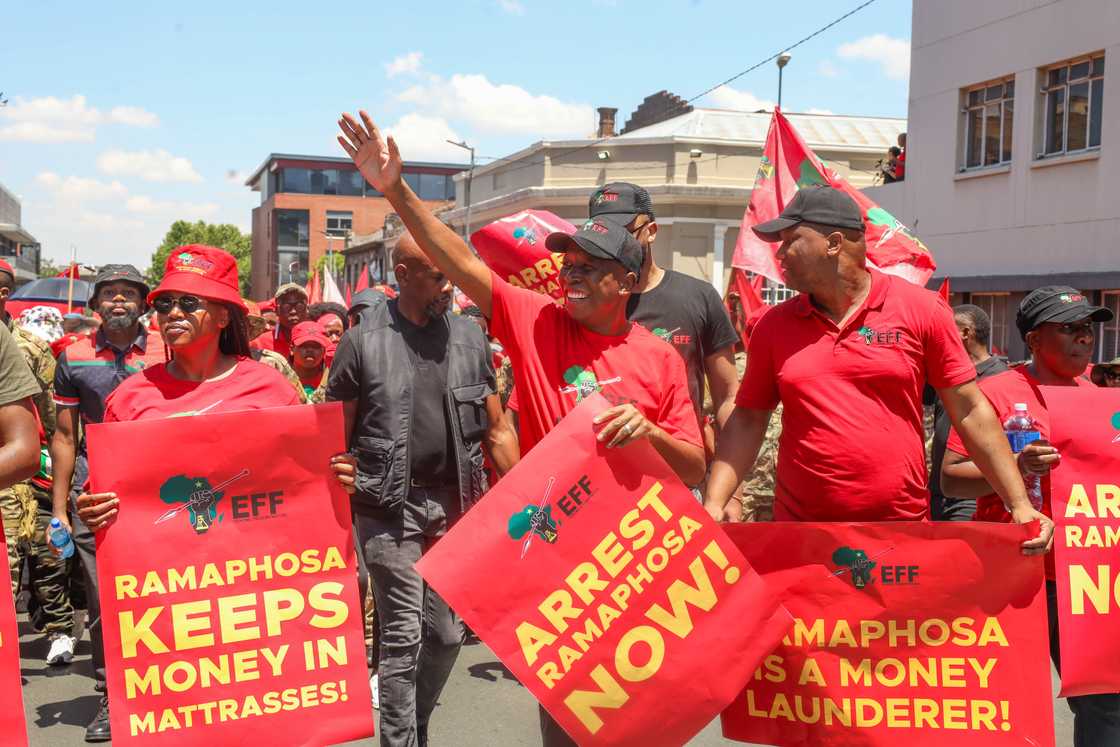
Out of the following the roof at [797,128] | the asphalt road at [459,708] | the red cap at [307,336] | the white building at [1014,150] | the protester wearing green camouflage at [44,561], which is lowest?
the asphalt road at [459,708]

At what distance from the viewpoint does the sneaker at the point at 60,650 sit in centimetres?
704

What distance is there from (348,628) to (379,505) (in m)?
1.01

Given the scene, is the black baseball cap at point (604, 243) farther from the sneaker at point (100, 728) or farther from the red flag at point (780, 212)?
the sneaker at point (100, 728)

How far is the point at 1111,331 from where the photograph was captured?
16812mm

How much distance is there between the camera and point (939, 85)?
2070 centimetres

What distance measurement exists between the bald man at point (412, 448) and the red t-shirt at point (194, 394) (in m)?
0.81

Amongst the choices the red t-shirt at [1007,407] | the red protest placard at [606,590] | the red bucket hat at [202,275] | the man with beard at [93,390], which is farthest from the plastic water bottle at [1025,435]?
the man with beard at [93,390]

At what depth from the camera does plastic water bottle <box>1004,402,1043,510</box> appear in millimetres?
4410

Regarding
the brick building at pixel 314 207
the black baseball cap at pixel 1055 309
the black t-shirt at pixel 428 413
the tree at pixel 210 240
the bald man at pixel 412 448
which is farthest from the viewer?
the tree at pixel 210 240

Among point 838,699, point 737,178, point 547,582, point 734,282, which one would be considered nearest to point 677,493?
point 547,582

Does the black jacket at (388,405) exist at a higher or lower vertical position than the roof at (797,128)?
lower

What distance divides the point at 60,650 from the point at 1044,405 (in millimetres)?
5519

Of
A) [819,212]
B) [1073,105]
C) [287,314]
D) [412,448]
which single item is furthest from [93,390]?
[1073,105]

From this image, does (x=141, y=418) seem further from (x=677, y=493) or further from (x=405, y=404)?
(x=677, y=493)
